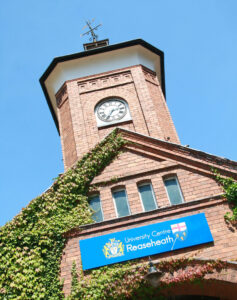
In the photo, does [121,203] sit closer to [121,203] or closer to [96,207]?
[121,203]

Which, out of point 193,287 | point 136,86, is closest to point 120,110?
point 136,86

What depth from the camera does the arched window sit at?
16.6 metres

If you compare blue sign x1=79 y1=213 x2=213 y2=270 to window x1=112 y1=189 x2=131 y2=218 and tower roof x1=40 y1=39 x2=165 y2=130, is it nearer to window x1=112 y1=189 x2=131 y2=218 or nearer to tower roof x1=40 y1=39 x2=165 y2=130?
window x1=112 y1=189 x2=131 y2=218

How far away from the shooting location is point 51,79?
1961 cm

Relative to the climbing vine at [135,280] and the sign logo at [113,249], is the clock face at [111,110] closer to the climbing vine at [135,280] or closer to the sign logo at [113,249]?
the sign logo at [113,249]

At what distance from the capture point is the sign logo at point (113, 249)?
986cm

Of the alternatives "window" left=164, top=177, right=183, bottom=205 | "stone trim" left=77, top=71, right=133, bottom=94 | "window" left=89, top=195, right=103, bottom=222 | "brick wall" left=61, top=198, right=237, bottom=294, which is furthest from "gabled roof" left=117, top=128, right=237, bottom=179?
"stone trim" left=77, top=71, right=133, bottom=94

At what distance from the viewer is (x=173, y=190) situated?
11.6m

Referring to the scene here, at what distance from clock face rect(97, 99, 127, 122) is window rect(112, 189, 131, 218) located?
18.7 ft

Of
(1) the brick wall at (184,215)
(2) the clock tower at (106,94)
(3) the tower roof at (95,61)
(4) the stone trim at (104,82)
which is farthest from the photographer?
(3) the tower roof at (95,61)

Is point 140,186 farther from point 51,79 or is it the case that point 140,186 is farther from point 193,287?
point 51,79

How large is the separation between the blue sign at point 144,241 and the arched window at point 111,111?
7341 millimetres

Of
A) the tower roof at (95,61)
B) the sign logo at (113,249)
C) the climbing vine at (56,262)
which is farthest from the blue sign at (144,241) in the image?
the tower roof at (95,61)

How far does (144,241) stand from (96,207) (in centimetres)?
231
